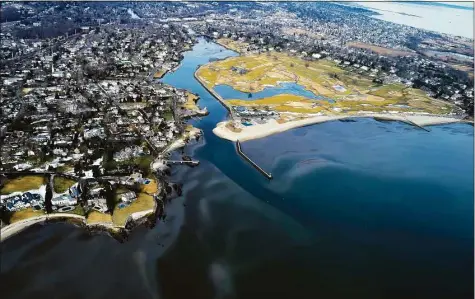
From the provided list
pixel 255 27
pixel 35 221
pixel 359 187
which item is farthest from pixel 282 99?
pixel 255 27

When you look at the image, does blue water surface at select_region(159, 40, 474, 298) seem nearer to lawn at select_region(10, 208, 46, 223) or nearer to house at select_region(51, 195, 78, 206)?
house at select_region(51, 195, 78, 206)

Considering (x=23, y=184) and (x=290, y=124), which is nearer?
(x=23, y=184)

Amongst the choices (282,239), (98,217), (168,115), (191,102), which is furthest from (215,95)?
(282,239)

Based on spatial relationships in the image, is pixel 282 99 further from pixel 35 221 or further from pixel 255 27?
pixel 255 27

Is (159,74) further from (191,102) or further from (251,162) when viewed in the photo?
(251,162)

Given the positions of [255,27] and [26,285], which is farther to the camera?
[255,27]

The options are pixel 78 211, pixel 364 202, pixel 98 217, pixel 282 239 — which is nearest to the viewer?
pixel 282 239

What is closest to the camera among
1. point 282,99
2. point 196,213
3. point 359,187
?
point 196,213
